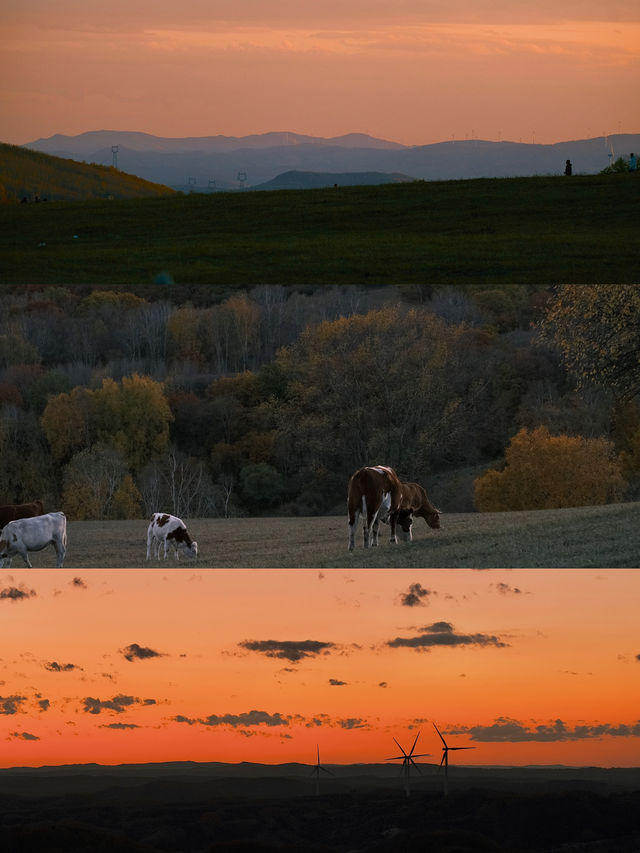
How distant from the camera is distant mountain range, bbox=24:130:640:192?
35969 mm

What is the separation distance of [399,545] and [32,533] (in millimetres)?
6399

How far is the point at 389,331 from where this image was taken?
90.6 ft

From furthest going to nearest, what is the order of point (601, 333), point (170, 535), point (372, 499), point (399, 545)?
point (601, 333)
point (170, 535)
point (399, 545)
point (372, 499)

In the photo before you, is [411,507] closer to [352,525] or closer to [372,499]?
[372,499]

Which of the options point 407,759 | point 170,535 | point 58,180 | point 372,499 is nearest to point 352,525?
point 372,499

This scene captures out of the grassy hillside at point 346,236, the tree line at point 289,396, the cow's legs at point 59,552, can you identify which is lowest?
the cow's legs at point 59,552

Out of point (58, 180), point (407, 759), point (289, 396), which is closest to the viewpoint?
point (407, 759)

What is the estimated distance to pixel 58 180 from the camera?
1430 inches

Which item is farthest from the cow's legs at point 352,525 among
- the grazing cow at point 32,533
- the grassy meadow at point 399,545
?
the grazing cow at point 32,533

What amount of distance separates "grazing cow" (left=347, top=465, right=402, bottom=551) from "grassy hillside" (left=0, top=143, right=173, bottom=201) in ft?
46.2

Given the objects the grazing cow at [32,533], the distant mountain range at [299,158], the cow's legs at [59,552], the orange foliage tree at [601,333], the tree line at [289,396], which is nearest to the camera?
the grazing cow at [32,533]

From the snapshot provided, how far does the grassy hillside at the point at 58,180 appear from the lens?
35.7 metres

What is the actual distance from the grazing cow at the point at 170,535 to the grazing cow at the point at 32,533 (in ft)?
5.14

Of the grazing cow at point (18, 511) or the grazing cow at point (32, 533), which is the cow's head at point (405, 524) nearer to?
the grazing cow at point (32, 533)
